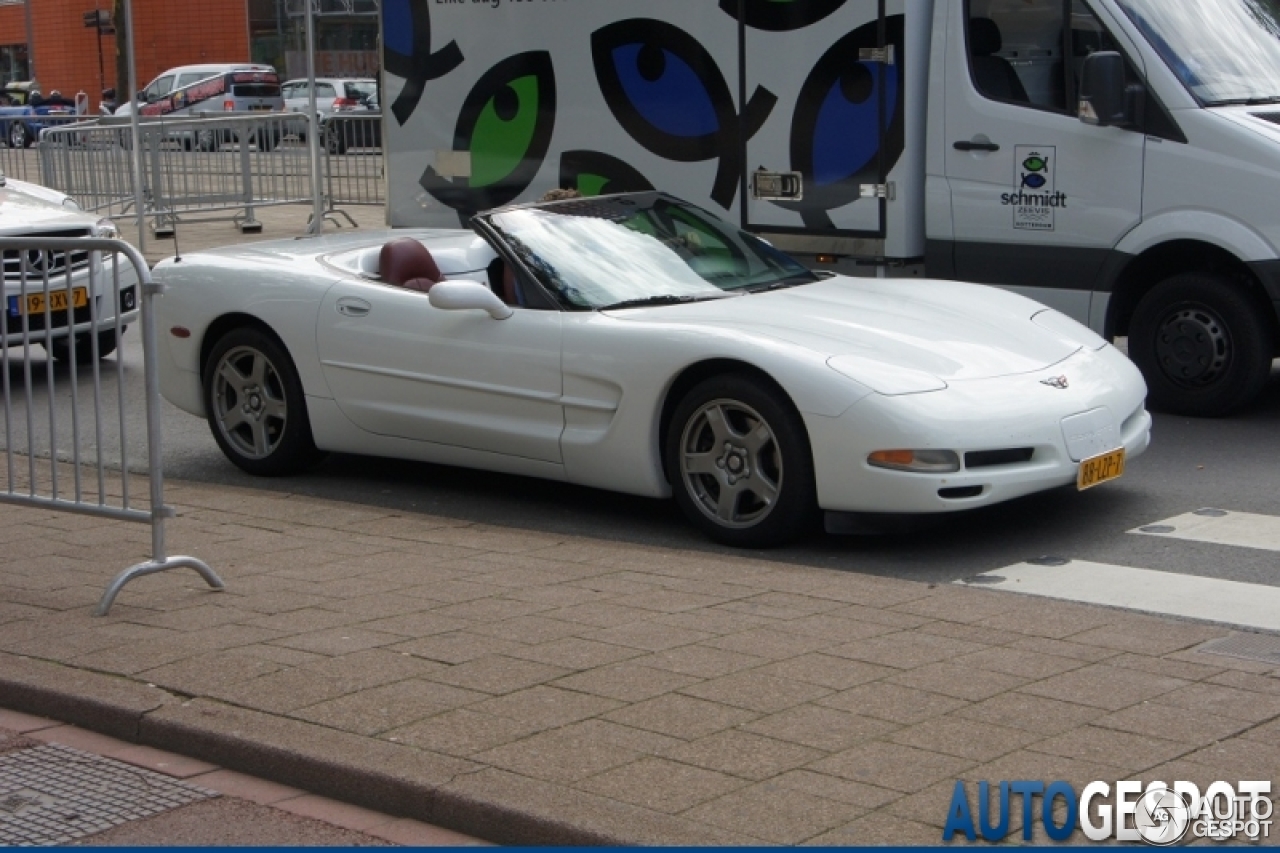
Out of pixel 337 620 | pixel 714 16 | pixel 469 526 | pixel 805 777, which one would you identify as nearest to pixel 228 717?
pixel 337 620

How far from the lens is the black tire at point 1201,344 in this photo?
30.3ft

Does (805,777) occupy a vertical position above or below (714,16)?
below

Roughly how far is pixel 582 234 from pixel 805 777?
13.5 feet

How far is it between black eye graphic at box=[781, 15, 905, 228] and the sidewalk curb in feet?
20.6

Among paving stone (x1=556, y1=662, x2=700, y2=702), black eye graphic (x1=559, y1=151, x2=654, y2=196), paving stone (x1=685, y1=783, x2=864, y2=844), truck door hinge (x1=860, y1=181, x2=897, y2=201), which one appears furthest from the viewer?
black eye graphic (x1=559, y1=151, x2=654, y2=196)

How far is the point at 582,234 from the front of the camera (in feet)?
26.0

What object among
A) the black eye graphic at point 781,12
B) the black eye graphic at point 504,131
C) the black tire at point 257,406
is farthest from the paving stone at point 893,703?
the black eye graphic at point 504,131

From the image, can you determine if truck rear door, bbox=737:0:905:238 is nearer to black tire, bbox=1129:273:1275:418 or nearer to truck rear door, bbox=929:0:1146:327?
truck rear door, bbox=929:0:1146:327

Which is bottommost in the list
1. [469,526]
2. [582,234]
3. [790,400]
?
[469,526]

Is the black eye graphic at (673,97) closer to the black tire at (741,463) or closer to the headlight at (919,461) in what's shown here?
the black tire at (741,463)

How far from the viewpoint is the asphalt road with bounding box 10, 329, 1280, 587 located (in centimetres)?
669

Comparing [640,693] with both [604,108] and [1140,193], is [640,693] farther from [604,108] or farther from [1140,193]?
[604,108]

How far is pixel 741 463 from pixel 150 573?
2.22m

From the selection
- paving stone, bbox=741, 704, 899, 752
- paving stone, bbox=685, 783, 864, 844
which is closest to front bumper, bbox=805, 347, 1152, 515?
paving stone, bbox=741, 704, 899, 752
